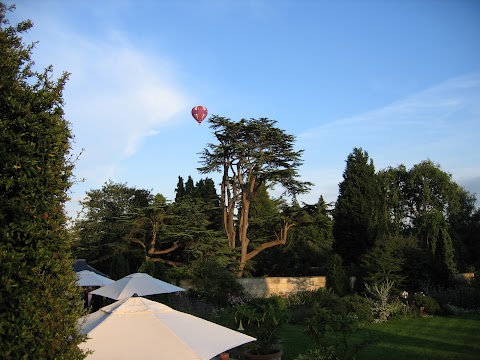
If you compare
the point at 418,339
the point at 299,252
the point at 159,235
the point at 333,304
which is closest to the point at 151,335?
the point at 418,339

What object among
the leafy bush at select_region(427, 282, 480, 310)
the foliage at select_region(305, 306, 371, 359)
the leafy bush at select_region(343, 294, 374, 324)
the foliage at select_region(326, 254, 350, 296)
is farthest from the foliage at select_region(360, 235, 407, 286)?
the foliage at select_region(305, 306, 371, 359)

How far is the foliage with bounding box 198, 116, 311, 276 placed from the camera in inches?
917

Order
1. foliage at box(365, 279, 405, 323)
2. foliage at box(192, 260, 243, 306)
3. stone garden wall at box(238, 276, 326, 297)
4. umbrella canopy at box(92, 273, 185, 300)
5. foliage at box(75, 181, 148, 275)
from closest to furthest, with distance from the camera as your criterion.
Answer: umbrella canopy at box(92, 273, 185, 300) → foliage at box(365, 279, 405, 323) → foliage at box(192, 260, 243, 306) → stone garden wall at box(238, 276, 326, 297) → foliage at box(75, 181, 148, 275)

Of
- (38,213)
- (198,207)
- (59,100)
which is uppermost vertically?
(198,207)

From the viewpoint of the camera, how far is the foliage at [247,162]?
23297 millimetres

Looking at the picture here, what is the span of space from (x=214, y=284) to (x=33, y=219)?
48.8 feet

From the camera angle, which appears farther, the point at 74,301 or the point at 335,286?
the point at 335,286

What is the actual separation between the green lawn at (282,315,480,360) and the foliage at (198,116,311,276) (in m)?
10.8

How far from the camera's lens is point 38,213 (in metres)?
3.05

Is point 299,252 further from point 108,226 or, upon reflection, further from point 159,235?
point 108,226

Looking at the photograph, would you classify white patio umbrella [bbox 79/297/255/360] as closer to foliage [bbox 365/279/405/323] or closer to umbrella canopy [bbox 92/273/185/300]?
umbrella canopy [bbox 92/273/185/300]

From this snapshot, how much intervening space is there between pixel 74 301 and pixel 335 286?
17347mm

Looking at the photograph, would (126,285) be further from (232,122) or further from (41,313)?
(232,122)

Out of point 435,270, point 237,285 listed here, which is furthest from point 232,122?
point 435,270
